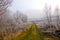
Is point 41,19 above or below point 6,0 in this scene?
below

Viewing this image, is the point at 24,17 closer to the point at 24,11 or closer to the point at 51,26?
the point at 24,11

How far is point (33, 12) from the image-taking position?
132 inches

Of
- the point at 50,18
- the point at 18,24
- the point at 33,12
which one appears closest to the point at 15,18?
the point at 18,24

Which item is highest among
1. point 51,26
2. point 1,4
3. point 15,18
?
point 1,4

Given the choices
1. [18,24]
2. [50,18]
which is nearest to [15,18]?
[18,24]

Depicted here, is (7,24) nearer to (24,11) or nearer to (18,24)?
(18,24)

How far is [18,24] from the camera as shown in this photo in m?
3.24

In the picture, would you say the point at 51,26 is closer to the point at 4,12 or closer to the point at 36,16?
the point at 36,16

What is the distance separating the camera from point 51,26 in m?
3.25

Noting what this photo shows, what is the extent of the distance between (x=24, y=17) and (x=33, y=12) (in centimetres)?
26

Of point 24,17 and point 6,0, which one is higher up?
point 6,0

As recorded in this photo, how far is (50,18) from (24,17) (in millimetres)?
625

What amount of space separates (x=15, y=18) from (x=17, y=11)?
0.19 m

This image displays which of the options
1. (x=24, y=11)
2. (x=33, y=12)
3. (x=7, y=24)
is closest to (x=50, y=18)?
(x=33, y=12)
